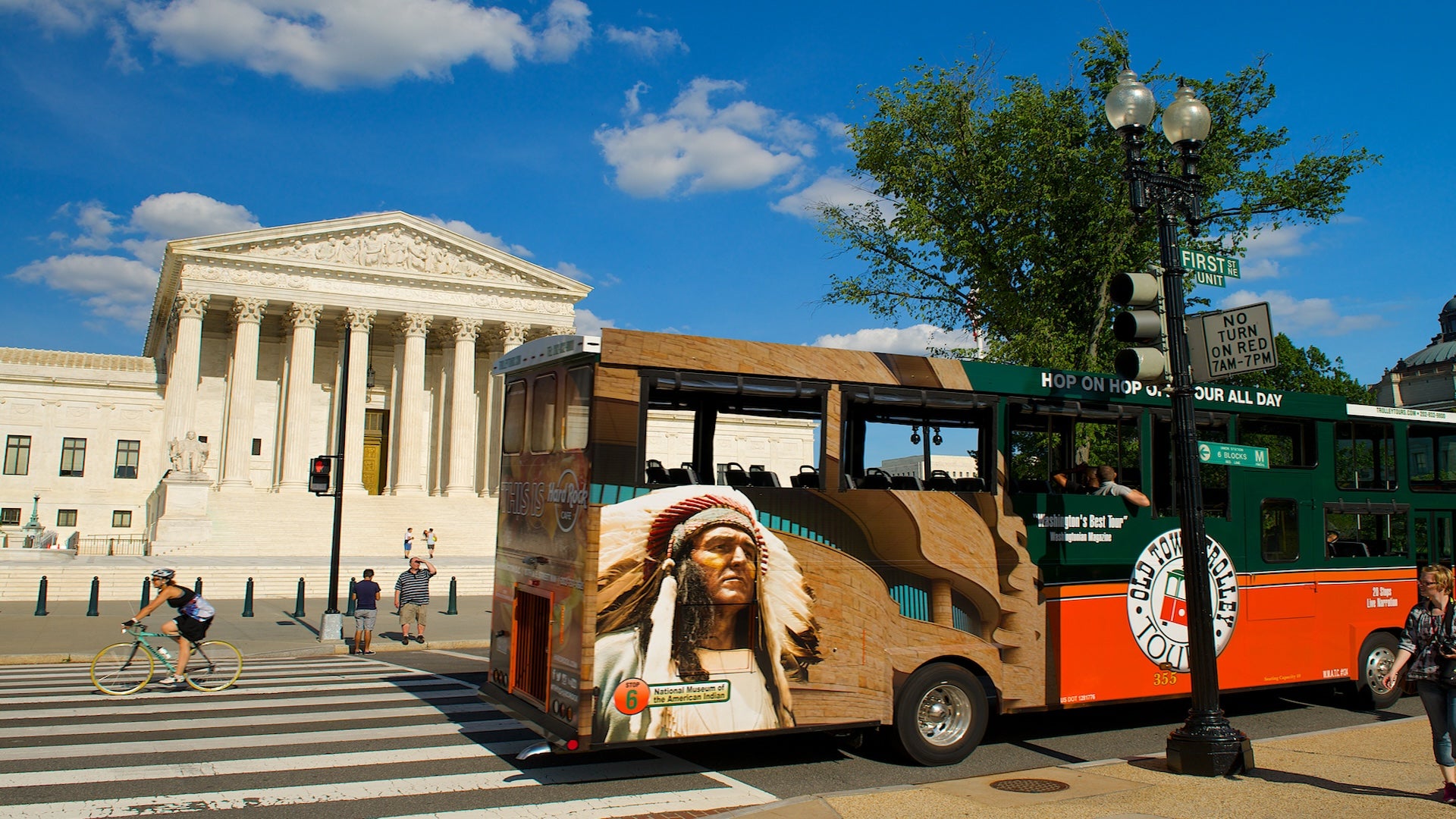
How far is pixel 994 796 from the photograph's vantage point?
24.9 feet

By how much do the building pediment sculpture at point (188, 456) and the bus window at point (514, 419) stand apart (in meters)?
37.5

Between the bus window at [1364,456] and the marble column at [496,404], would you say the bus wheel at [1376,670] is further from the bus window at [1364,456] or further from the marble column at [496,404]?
the marble column at [496,404]

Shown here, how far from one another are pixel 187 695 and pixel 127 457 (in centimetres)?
5195

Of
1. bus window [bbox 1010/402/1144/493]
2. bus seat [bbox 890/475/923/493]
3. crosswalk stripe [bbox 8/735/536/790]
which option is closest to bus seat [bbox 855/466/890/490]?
bus seat [bbox 890/475/923/493]

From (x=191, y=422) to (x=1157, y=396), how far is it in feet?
161

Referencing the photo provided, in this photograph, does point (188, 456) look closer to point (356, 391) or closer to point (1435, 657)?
point (356, 391)

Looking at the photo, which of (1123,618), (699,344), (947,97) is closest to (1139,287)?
(1123,618)

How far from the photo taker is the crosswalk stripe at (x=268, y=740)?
9031mm

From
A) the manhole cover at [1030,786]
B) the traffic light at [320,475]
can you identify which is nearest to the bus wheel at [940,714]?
the manhole cover at [1030,786]

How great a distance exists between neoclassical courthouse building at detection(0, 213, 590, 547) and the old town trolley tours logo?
42.4 metres

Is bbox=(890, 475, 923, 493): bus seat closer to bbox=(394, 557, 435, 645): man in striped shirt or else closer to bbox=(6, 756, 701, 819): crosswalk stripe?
bbox=(6, 756, 701, 819): crosswalk stripe

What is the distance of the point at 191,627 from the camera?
42.0ft

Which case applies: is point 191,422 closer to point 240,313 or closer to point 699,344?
point 240,313

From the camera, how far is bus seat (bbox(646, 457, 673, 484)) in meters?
7.93
